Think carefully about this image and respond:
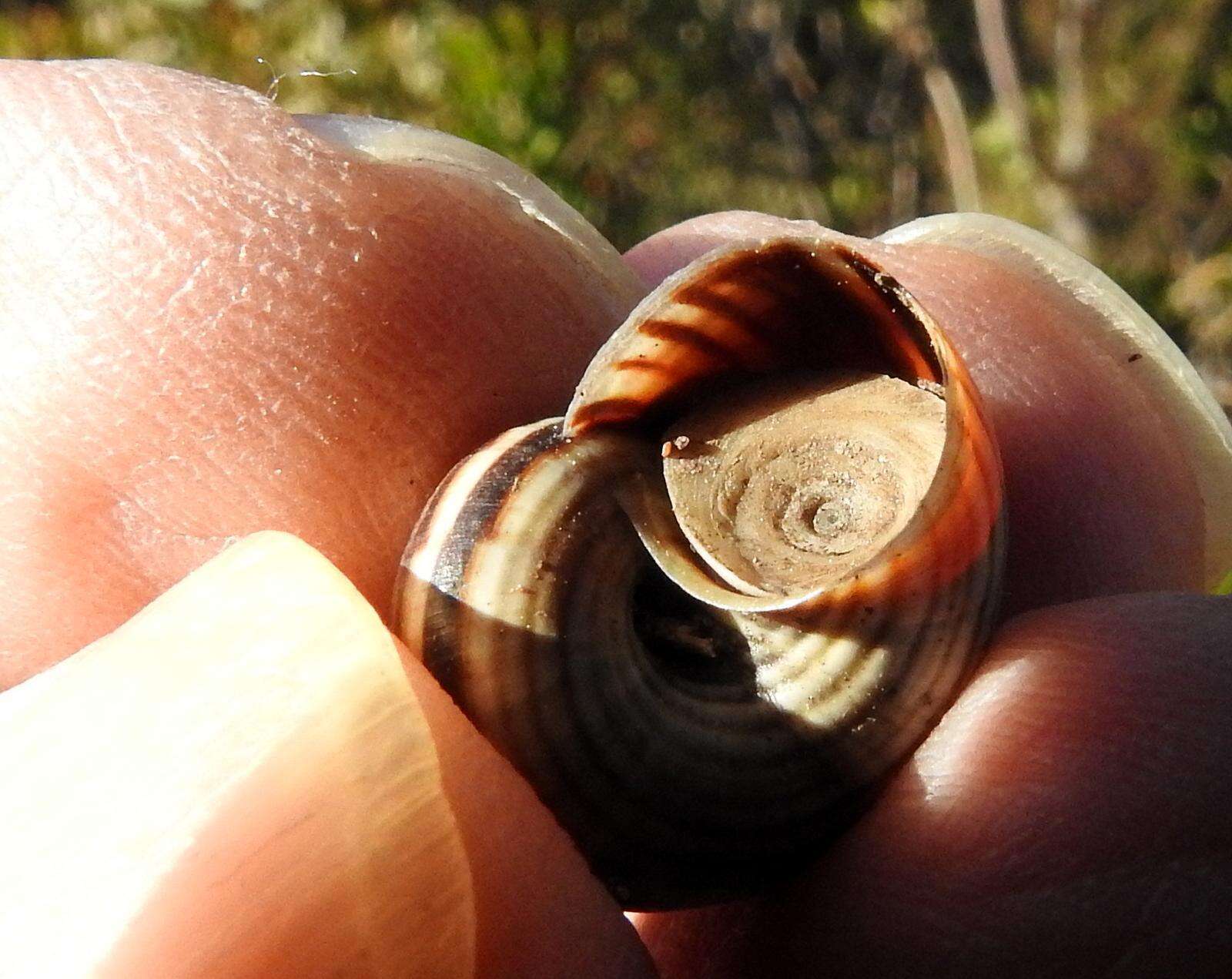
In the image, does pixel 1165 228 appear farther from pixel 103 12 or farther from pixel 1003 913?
pixel 1003 913

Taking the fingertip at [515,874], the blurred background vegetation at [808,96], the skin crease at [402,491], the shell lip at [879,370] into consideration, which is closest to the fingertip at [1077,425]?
the skin crease at [402,491]

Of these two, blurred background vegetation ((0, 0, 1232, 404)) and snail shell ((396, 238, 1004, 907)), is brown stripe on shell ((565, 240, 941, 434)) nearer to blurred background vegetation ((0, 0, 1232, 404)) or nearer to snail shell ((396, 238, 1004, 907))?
snail shell ((396, 238, 1004, 907))

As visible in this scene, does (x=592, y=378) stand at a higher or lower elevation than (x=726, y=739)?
higher

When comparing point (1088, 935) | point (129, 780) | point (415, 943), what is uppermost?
point (129, 780)

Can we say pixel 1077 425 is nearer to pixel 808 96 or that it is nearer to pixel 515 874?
pixel 515 874

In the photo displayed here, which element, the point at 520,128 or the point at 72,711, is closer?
the point at 72,711

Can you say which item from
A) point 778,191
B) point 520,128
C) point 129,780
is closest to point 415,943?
point 129,780
